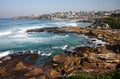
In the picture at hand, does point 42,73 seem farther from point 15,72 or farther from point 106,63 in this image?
point 106,63

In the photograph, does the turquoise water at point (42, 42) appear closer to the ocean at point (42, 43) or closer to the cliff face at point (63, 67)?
the ocean at point (42, 43)

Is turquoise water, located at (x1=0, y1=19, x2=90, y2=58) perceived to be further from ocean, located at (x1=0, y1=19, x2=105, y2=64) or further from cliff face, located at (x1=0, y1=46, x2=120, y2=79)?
cliff face, located at (x1=0, y1=46, x2=120, y2=79)

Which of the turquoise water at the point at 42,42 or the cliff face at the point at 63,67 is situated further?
the turquoise water at the point at 42,42

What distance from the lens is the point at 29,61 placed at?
27172mm

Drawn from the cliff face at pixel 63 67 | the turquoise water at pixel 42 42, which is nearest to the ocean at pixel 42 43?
the turquoise water at pixel 42 42

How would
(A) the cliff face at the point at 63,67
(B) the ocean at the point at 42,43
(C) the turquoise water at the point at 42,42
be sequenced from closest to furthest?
(A) the cliff face at the point at 63,67 → (B) the ocean at the point at 42,43 → (C) the turquoise water at the point at 42,42

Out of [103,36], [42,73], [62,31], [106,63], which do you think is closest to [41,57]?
[42,73]

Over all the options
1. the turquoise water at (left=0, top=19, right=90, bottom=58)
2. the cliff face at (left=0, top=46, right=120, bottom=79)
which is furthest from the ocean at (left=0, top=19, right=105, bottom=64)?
the cliff face at (left=0, top=46, right=120, bottom=79)

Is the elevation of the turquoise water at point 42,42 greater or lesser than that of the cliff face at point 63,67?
lesser

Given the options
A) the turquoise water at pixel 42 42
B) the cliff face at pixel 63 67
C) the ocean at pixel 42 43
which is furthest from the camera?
the turquoise water at pixel 42 42

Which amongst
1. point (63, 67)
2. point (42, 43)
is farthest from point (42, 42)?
point (63, 67)

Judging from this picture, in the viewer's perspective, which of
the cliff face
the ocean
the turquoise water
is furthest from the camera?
the turquoise water

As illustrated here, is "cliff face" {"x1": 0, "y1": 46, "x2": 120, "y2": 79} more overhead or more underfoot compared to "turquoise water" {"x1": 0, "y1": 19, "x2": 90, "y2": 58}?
more overhead

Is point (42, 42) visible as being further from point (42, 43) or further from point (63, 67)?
point (63, 67)
